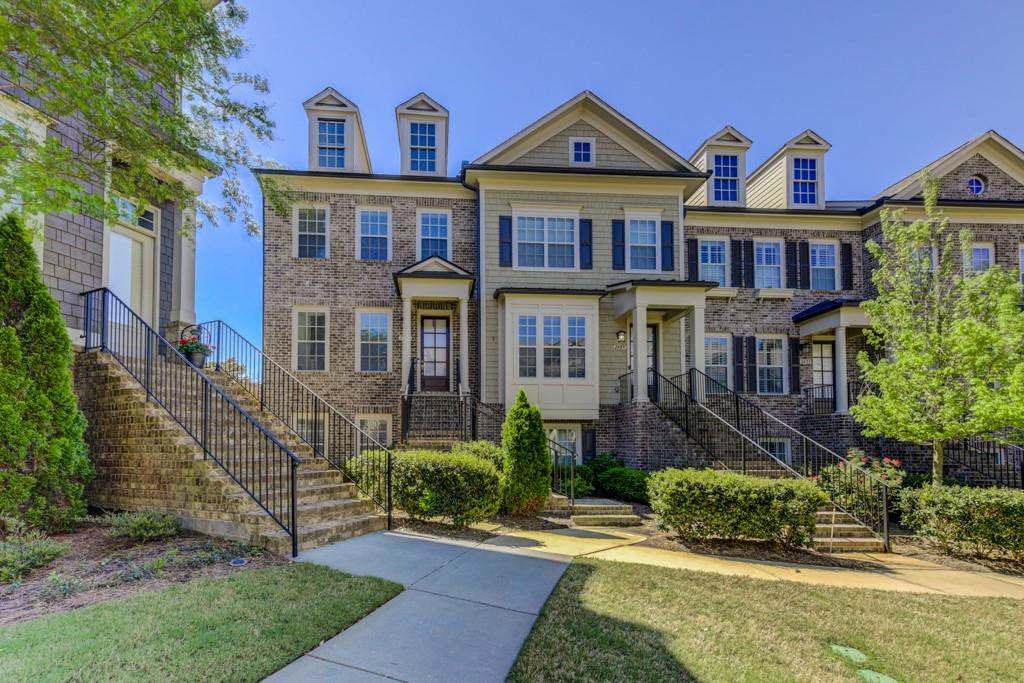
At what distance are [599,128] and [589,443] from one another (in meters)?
8.65

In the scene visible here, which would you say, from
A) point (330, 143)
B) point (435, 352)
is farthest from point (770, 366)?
point (330, 143)

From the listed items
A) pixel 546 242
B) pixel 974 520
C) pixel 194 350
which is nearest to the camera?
pixel 974 520

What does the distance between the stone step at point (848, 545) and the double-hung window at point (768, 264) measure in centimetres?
895

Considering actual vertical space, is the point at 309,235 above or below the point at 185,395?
above

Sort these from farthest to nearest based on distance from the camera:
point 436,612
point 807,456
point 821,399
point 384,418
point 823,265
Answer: point 823,265 → point 821,399 → point 384,418 → point 807,456 → point 436,612

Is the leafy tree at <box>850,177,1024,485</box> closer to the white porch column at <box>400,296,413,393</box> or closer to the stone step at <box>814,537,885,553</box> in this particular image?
the stone step at <box>814,537,885,553</box>

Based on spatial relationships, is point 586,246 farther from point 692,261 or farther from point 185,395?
point 185,395

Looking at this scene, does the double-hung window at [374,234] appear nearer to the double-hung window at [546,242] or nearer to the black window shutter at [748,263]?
the double-hung window at [546,242]

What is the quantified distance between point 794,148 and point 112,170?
55.2 ft

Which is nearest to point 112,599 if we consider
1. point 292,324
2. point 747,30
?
point 292,324

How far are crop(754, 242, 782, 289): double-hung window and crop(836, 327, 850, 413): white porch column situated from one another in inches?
89.3

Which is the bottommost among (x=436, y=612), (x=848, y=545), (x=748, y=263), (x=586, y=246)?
(x=848, y=545)

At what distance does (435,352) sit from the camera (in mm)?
14203

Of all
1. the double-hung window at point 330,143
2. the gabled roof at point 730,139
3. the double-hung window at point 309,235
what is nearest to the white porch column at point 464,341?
the double-hung window at point 309,235
